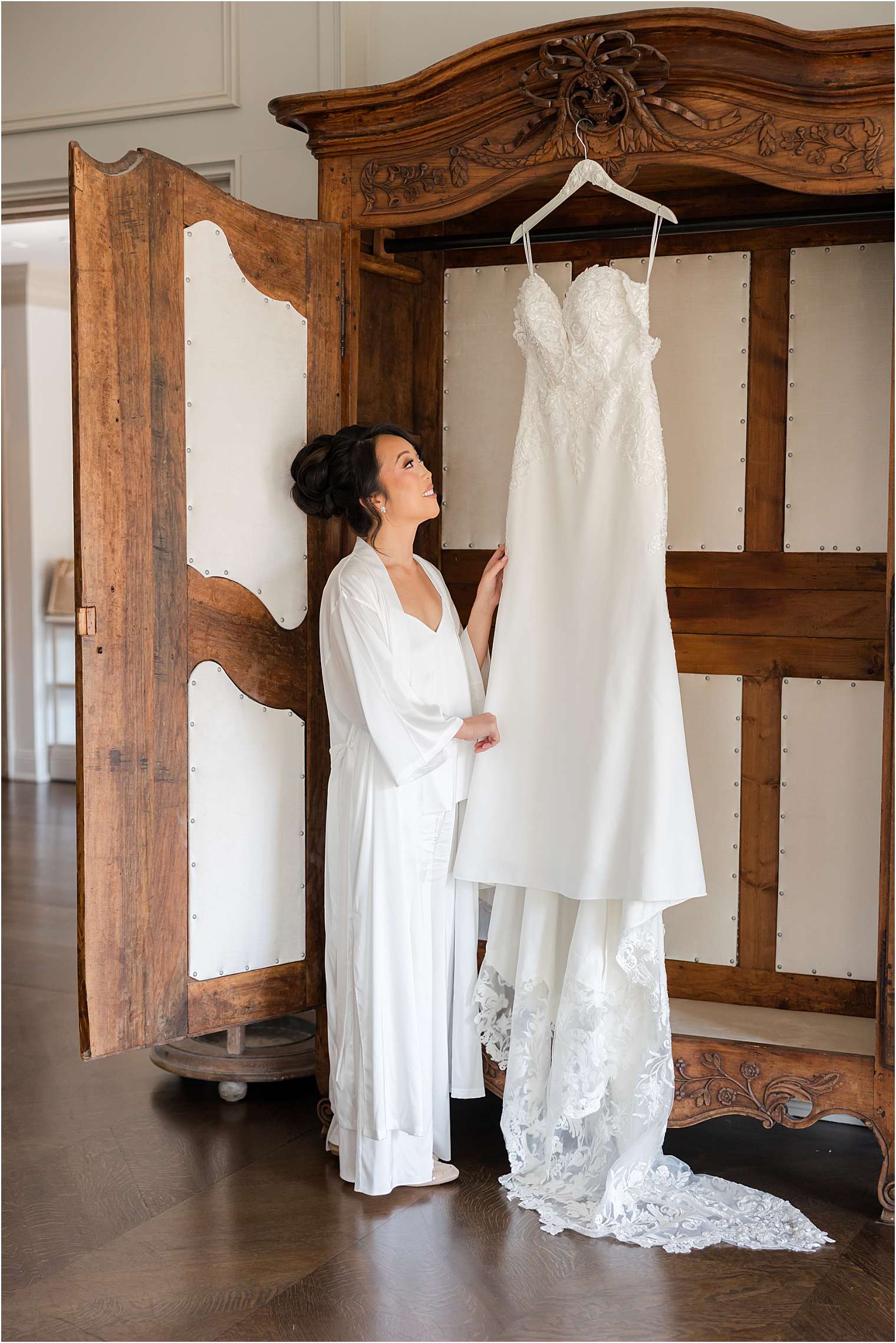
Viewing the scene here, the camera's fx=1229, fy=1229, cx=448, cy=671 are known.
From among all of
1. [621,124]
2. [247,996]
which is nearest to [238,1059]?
[247,996]

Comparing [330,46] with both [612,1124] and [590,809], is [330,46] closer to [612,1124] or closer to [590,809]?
[590,809]

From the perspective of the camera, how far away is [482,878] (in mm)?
3080

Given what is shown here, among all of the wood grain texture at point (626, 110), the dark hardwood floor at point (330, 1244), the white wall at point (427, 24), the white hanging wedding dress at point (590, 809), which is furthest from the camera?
the white wall at point (427, 24)

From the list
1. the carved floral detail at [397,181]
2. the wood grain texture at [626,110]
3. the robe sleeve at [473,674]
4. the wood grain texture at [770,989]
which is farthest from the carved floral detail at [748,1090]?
the carved floral detail at [397,181]

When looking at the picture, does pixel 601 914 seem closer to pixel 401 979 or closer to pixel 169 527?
pixel 401 979

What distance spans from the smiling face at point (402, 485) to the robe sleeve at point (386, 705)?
27 centimetres

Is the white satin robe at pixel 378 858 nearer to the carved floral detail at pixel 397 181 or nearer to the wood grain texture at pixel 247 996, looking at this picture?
the wood grain texture at pixel 247 996

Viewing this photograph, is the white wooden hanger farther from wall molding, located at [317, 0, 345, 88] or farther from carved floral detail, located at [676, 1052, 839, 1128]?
carved floral detail, located at [676, 1052, 839, 1128]

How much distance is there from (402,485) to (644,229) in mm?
918

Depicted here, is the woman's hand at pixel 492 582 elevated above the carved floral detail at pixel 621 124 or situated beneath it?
situated beneath

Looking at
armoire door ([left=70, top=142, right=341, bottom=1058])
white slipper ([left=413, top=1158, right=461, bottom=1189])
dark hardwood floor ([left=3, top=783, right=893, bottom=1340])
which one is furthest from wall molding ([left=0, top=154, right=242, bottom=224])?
white slipper ([left=413, top=1158, right=461, bottom=1189])

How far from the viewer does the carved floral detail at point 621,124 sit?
108 inches

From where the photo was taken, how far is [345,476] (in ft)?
10.3

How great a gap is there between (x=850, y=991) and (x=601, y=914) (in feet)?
2.89
